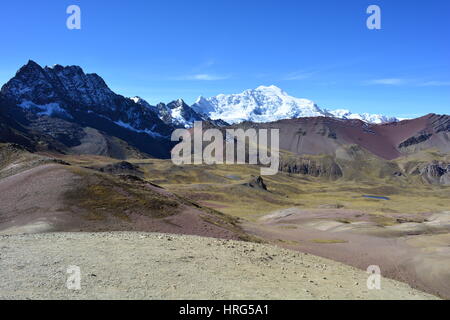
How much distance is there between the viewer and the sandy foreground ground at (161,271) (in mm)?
24453

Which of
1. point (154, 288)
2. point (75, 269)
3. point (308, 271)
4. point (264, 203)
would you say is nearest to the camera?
point (154, 288)

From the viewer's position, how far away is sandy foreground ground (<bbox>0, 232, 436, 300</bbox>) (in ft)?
80.2

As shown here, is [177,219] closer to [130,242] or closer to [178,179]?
[130,242]

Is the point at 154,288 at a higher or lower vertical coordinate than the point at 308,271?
higher

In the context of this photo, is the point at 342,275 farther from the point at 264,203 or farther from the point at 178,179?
the point at 178,179

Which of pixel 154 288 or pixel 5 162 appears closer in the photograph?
pixel 154 288

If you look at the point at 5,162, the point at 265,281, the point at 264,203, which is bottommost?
the point at 264,203

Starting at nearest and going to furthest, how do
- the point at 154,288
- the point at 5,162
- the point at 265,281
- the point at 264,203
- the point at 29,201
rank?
the point at 154,288, the point at 265,281, the point at 29,201, the point at 5,162, the point at 264,203

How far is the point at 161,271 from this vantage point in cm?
2853

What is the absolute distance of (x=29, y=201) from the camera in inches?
2112
